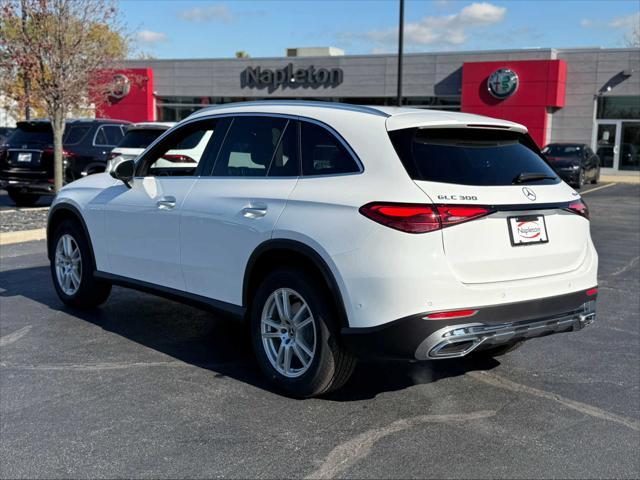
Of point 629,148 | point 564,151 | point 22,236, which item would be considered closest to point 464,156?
point 22,236

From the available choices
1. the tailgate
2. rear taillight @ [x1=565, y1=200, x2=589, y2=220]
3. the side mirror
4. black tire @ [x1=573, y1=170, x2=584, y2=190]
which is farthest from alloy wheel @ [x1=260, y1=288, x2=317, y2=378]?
black tire @ [x1=573, y1=170, x2=584, y2=190]

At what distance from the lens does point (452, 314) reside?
397cm

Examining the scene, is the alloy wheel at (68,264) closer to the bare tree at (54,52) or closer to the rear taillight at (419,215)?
the rear taillight at (419,215)

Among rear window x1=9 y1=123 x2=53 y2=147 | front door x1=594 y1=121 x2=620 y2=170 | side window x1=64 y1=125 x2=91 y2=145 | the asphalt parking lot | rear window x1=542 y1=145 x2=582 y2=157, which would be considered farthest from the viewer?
front door x1=594 y1=121 x2=620 y2=170

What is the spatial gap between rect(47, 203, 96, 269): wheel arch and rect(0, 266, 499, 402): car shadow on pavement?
61 centimetres

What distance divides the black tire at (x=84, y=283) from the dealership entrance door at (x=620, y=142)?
32267mm

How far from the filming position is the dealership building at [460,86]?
3416 cm

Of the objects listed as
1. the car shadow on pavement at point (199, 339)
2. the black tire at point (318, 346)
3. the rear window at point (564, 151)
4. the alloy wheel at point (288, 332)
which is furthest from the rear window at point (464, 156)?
the rear window at point (564, 151)

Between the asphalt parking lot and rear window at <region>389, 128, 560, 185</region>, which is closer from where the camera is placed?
the asphalt parking lot

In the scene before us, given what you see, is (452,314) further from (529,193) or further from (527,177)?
(527,177)

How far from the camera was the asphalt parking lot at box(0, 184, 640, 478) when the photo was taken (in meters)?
3.65

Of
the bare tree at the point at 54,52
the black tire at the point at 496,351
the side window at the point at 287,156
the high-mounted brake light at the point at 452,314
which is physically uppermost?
the bare tree at the point at 54,52

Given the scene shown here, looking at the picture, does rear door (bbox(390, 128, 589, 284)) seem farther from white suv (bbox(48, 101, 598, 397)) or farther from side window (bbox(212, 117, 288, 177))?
side window (bbox(212, 117, 288, 177))

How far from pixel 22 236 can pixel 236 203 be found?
748 centimetres
